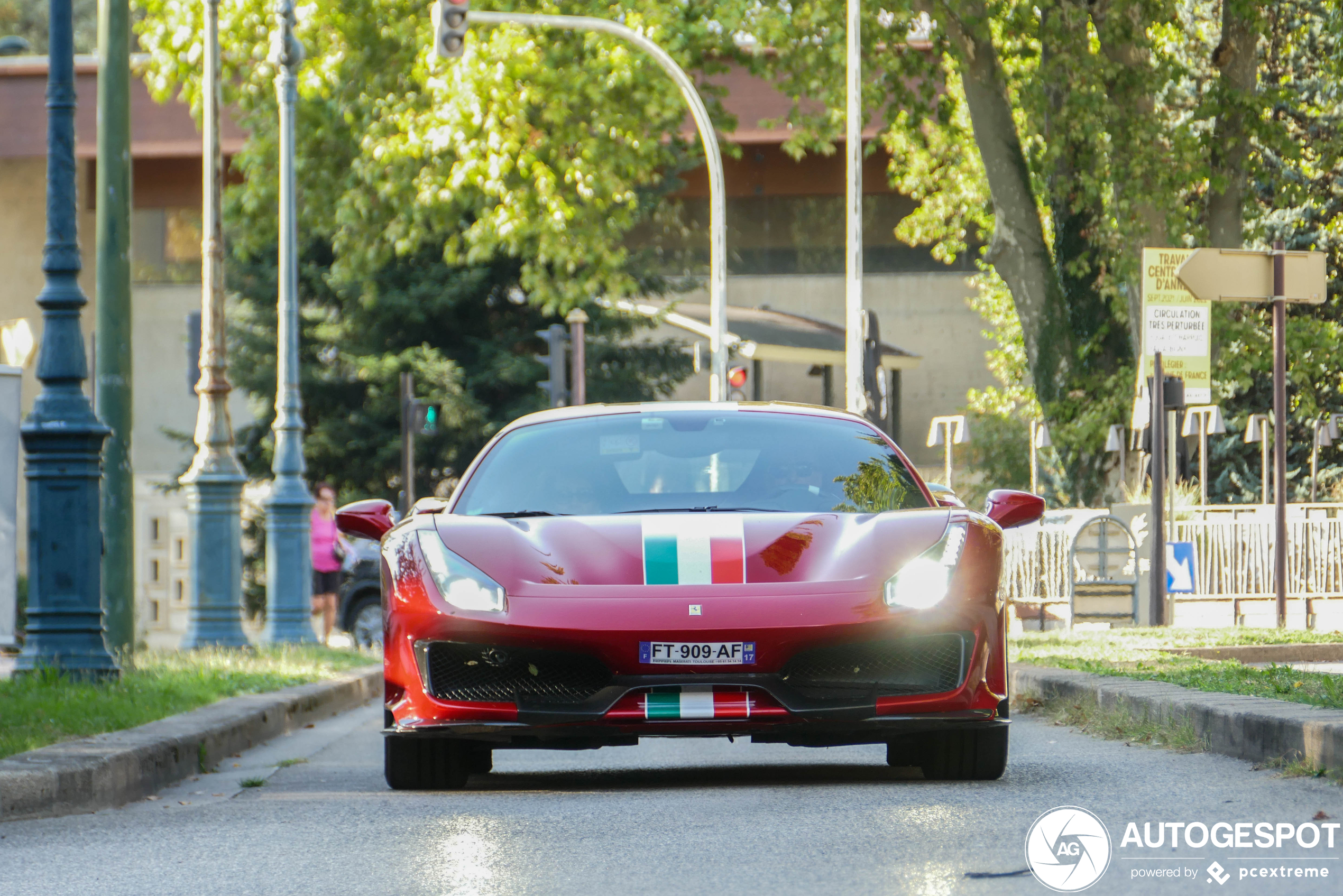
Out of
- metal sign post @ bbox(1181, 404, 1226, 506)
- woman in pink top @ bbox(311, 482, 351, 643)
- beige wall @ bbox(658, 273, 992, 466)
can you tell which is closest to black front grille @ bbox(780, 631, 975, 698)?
woman in pink top @ bbox(311, 482, 351, 643)

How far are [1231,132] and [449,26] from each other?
29.2 feet

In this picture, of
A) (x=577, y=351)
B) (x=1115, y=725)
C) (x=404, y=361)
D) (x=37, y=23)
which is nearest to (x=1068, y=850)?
(x=1115, y=725)

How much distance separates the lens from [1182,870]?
5152 mm

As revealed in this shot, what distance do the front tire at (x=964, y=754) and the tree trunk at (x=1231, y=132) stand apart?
16.7 metres

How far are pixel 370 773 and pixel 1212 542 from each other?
15586 millimetres

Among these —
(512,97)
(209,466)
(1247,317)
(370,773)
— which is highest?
(512,97)

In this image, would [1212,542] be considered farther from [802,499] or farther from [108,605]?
[802,499]

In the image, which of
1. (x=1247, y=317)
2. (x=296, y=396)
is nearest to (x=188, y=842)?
(x=296, y=396)

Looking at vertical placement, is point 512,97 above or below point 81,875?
above

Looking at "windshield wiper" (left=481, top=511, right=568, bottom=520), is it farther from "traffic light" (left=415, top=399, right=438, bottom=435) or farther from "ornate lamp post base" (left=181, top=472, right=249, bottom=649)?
"traffic light" (left=415, top=399, right=438, bottom=435)

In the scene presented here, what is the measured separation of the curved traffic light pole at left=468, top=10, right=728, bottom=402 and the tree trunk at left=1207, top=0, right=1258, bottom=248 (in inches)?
213

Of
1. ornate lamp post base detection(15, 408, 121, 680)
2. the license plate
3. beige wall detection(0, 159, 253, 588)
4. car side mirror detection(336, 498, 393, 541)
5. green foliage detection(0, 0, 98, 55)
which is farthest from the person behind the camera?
green foliage detection(0, 0, 98, 55)

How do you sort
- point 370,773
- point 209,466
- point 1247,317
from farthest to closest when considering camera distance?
point 1247,317, point 209,466, point 370,773

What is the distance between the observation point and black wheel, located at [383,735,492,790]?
7480 millimetres
